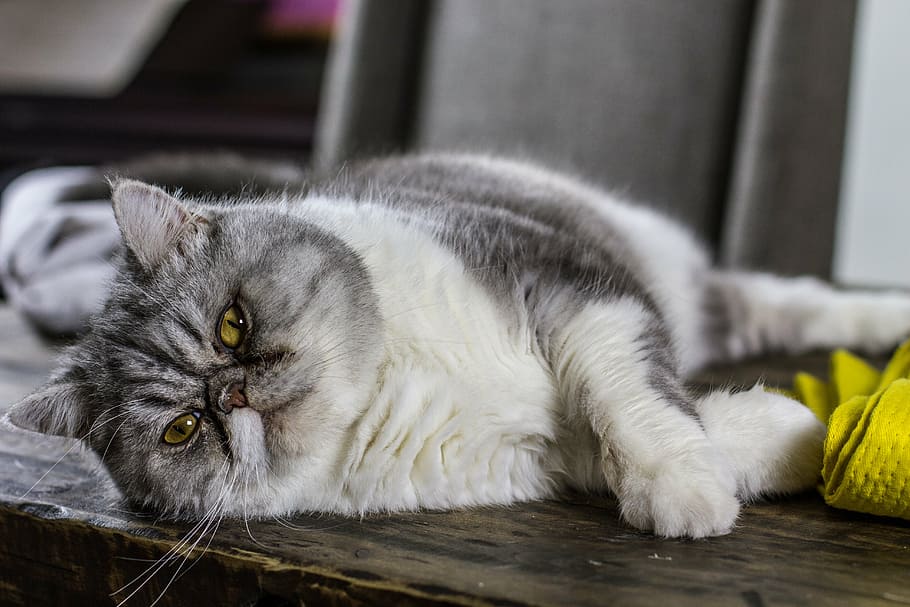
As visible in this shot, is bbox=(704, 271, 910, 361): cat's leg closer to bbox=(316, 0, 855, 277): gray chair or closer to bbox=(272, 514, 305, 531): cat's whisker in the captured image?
bbox=(316, 0, 855, 277): gray chair

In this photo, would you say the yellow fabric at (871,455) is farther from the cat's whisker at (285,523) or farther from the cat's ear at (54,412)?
the cat's ear at (54,412)

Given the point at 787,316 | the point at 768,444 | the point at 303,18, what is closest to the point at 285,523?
the point at 768,444

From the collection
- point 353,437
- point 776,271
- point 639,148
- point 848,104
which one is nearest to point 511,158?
point 639,148

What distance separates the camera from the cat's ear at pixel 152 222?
1132 millimetres

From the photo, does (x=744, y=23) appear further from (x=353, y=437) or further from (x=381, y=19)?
(x=353, y=437)

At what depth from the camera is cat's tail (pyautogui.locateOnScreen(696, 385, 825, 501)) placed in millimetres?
1018

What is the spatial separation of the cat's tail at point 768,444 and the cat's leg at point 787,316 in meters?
0.77

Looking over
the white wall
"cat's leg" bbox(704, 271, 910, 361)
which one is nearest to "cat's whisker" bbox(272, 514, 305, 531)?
"cat's leg" bbox(704, 271, 910, 361)

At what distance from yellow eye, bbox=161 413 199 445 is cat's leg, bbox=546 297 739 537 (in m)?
0.46

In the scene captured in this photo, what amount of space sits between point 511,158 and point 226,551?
1497 millimetres

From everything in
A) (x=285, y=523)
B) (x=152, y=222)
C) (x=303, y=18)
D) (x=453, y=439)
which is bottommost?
(x=285, y=523)

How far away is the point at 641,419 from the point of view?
99 cm

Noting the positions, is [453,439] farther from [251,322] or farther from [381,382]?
[251,322]

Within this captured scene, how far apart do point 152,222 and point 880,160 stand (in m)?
2.61
